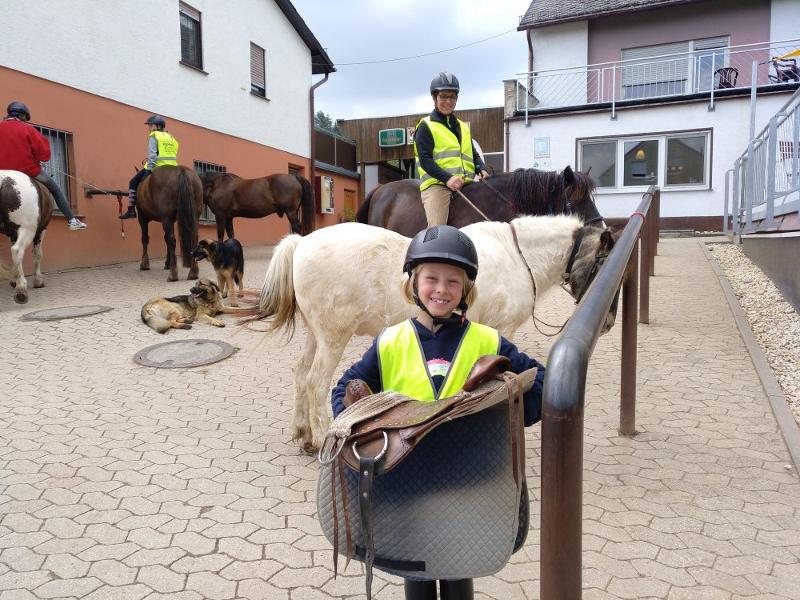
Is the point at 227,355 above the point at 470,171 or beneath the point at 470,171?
beneath

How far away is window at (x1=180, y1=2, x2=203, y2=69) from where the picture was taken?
47.9 ft

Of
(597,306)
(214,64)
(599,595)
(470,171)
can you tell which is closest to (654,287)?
(470,171)

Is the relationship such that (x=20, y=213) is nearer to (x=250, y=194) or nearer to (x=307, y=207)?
(x=250, y=194)

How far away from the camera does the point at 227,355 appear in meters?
6.24

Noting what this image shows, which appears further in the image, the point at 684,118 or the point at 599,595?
the point at 684,118

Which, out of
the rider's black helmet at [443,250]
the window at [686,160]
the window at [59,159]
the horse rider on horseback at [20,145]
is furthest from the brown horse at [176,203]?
the window at [686,160]

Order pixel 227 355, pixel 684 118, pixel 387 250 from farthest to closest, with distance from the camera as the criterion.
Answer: pixel 684 118, pixel 227 355, pixel 387 250

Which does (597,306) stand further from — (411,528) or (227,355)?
(227,355)

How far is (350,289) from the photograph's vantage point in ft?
12.0

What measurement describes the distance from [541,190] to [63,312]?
21.0ft

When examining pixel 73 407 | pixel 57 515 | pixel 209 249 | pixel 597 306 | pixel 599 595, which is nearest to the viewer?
pixel 597 306

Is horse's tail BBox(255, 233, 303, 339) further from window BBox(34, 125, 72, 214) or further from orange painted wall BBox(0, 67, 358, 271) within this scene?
window BBox(34, 125, 72, 214)

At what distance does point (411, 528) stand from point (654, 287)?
29.2 feet

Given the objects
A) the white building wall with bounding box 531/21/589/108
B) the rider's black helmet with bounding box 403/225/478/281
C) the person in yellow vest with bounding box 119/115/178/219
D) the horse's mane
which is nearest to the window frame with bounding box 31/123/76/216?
the person in yellow vest with bounding box 119/115/178/219
